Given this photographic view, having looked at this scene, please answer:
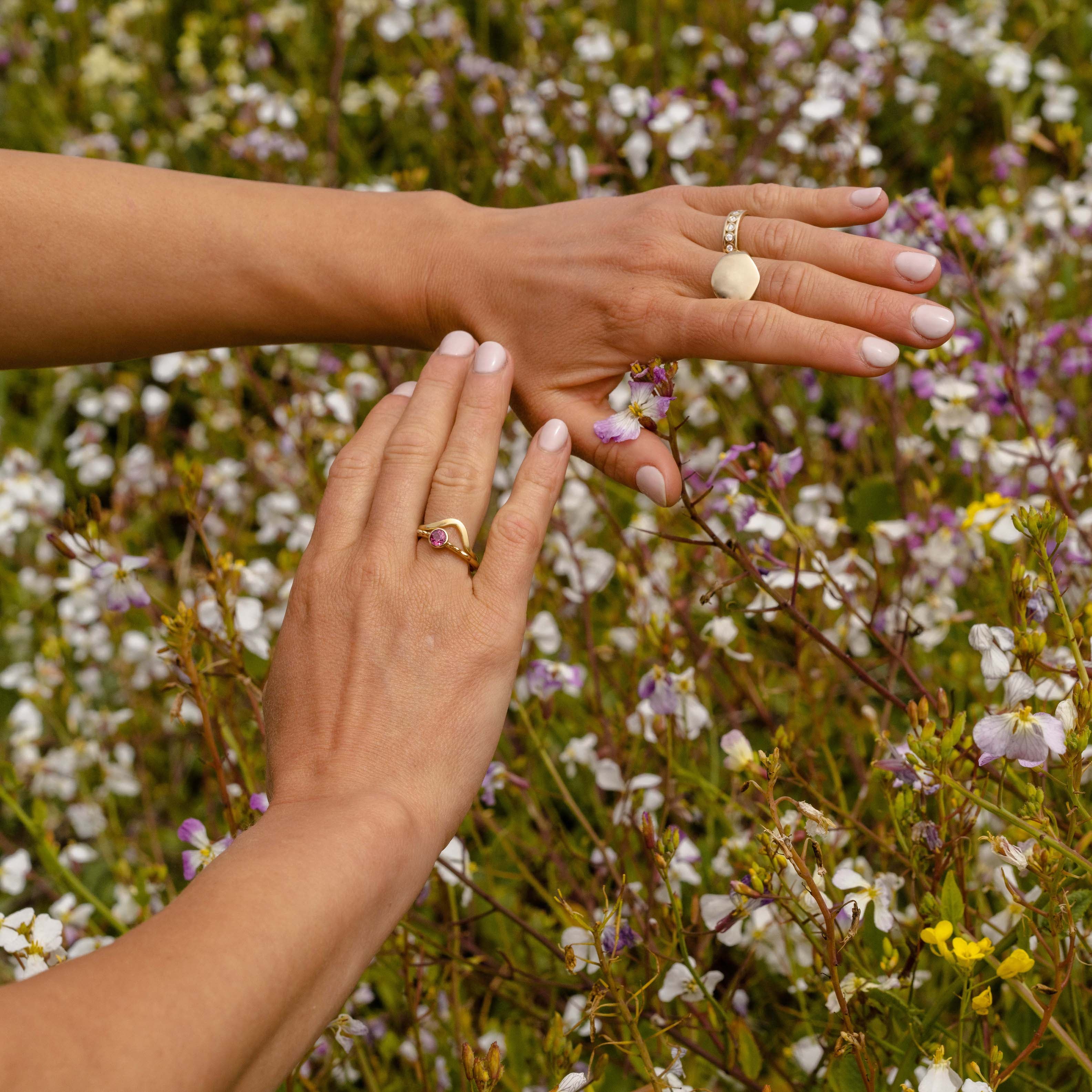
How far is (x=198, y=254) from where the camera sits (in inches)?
62.9

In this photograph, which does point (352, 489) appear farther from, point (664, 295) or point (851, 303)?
point (851, 303)

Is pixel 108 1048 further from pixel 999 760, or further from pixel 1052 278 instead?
pixel 1052 278

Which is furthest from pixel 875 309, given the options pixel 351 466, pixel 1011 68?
pixel 1011 68

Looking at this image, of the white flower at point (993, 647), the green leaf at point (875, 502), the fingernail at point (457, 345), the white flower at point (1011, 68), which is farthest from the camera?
the white flower at point (1011, 68)

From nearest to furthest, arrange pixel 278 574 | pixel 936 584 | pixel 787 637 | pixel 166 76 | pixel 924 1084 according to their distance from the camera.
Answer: pixel 924 1084, pixel 787 637, pixel 936 584, pixel 278 574, pixel 166 76

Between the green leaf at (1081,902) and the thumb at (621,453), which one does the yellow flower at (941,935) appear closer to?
the green leaf at (1081,902)

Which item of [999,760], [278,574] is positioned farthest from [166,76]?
[999,760]

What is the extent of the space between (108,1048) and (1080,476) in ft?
4.93

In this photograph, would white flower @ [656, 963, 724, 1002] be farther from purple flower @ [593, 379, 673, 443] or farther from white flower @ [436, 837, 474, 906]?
purple flower @ [593, 379, 673, 443]

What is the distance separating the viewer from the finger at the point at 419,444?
1.25 metres

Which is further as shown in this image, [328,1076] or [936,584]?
[936,584]

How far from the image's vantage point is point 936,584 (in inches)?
76.5

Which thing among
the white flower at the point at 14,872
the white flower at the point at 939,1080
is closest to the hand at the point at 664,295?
the white flower at the point at 939,1080

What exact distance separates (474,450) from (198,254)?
2.03 feet
